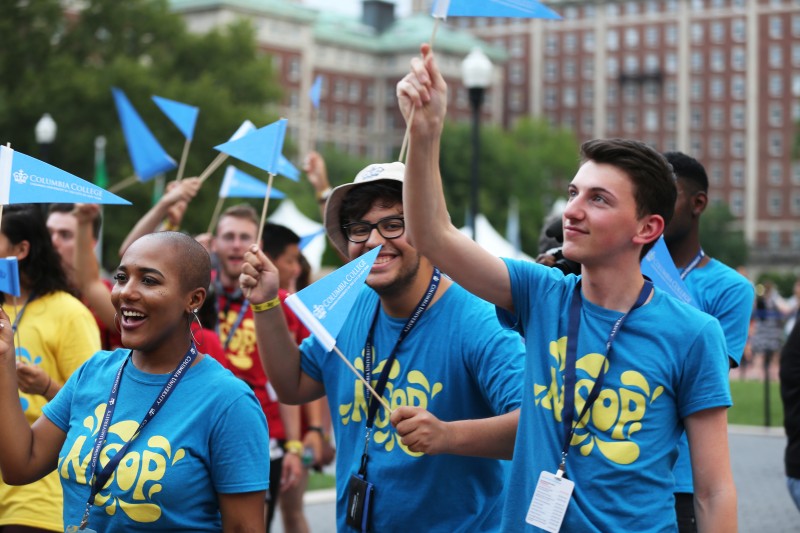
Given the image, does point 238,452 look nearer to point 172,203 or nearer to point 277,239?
point 172,203

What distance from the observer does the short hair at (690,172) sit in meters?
5.29

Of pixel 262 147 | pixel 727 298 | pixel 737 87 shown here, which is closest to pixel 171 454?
pixel 262 147

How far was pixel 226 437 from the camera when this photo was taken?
3568mm

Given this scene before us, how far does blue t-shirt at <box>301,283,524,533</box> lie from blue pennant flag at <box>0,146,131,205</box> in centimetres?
98

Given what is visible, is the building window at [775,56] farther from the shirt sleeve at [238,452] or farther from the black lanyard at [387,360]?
the shirt sleeve at [238,452]

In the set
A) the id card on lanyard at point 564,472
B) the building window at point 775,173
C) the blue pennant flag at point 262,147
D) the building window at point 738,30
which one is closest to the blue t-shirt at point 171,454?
the id card on lanyard at point 564,472

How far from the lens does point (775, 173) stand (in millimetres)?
112062

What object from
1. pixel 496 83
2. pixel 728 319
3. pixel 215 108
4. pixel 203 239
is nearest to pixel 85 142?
pixel 215 108

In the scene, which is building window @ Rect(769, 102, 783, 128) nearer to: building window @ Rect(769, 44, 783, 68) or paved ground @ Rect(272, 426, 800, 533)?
building window @ Rect(769, 44, 783, 68)

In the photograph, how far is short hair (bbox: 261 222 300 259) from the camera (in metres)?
6.98

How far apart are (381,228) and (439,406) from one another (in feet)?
1.93

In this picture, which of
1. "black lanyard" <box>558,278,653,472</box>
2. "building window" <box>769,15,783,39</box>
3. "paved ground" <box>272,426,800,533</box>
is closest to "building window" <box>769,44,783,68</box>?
"building window" <box>769,15,783,39</box>

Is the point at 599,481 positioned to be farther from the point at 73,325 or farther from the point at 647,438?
the point at 73,325

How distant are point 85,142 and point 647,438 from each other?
126ft
